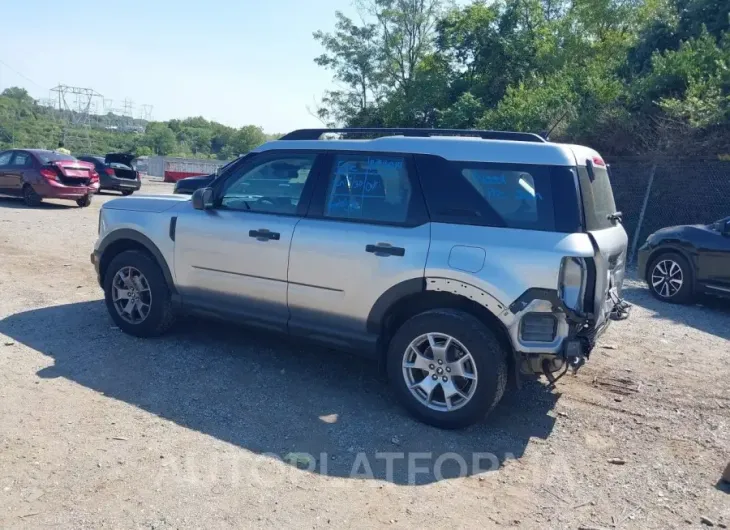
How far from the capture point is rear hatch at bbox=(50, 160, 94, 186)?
54.5ft

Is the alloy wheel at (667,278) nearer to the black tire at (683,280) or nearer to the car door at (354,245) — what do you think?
the black tire at (683,280)

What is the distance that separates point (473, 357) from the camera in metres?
4.26

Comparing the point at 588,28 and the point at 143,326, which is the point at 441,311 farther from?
the point at 588,28

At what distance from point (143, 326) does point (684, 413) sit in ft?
15.5

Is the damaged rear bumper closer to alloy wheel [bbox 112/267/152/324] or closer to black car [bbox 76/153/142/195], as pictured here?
alloy wheel [bbox 112/267/152/324]

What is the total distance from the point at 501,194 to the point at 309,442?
214cm

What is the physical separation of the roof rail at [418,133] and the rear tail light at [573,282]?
39.7 inches

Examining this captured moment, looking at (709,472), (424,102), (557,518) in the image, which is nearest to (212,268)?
(557,518)

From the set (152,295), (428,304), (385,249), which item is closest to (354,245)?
(385,249)

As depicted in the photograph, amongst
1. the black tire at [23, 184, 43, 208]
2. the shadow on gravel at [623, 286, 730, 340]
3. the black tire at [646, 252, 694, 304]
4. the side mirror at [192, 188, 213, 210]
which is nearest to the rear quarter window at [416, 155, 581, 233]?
the side mirror at [192, 188, 213, 210]

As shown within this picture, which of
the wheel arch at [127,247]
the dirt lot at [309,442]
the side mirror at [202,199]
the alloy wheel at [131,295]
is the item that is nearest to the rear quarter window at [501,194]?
the dirt lot at [309,442]

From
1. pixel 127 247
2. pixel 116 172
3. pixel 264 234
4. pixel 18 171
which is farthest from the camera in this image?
pixel 116 172

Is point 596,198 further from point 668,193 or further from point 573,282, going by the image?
point 668,193

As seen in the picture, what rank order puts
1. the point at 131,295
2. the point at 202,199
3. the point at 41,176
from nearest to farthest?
the point at 202,199 → the point at 131,295 → the point at 41,176
